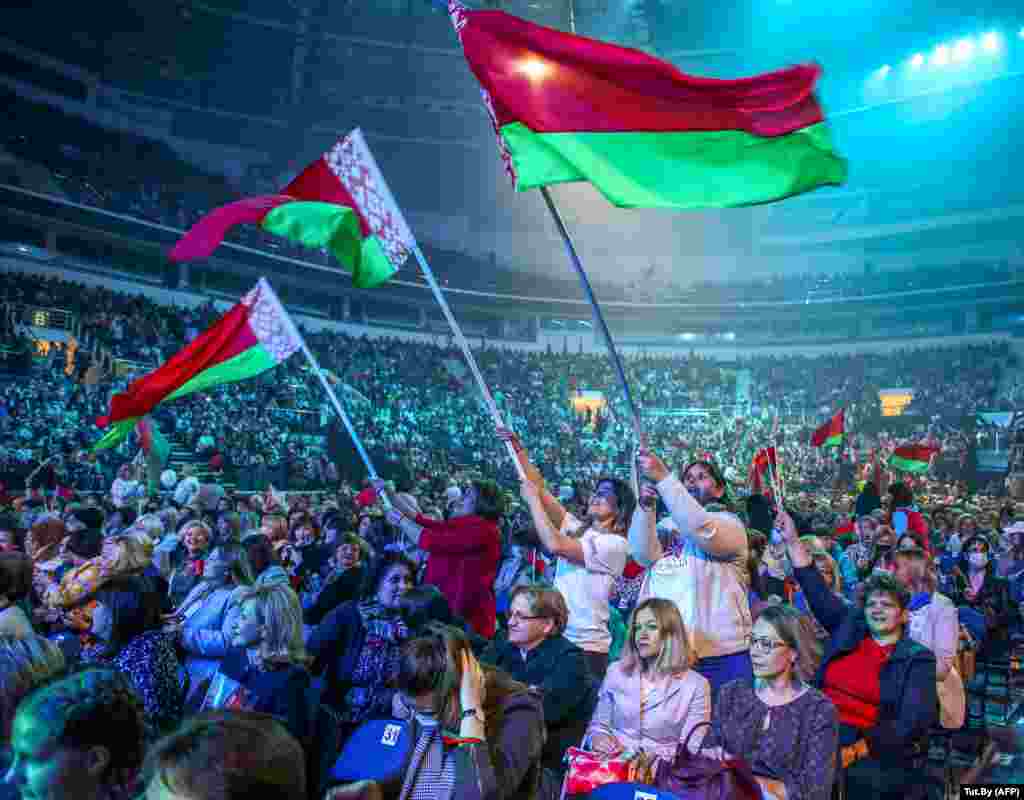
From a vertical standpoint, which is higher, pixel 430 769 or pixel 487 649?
Result: pixel 487 649

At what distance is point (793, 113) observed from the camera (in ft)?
13.4

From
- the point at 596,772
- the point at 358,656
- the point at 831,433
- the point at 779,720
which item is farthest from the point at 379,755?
the point at 831,433

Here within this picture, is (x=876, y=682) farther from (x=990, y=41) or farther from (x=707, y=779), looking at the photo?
(x=990, y=41)

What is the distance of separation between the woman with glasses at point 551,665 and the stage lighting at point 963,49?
4528 centimetres

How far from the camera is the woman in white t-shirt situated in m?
4.74

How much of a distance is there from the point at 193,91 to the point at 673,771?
39200 mm

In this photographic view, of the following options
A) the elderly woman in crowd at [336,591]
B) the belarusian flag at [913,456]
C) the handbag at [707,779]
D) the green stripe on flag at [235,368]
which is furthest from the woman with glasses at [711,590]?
the belarusian flag at [913,456]

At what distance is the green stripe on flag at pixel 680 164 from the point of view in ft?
13.3

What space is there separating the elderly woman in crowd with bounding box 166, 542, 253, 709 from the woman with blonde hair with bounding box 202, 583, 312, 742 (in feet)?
0.53

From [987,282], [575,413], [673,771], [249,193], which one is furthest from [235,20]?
[673,771]

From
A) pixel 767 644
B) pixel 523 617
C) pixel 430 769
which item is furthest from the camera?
pixel 523 617

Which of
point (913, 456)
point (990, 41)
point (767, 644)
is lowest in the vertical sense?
point (767, 644)

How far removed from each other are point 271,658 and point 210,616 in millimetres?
1395

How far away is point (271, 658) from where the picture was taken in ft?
12.4
